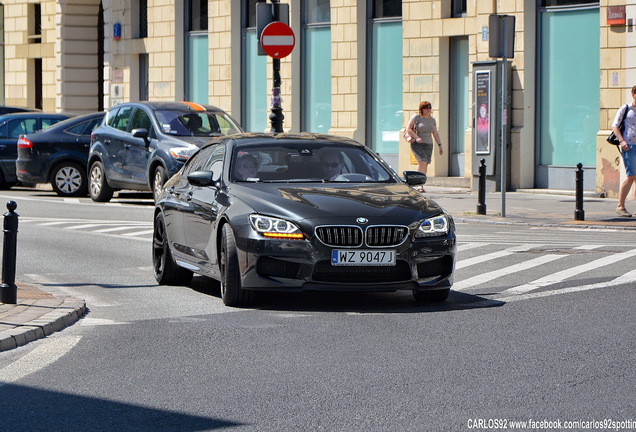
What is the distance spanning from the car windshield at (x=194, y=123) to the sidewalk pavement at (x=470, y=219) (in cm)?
379

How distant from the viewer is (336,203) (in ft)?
34.5

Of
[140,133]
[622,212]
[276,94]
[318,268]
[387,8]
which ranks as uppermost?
[387,8]

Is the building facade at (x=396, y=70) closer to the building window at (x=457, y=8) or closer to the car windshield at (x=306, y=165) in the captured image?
the building window at (x=457, y=8)

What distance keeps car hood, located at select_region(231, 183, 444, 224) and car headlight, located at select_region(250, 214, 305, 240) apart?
0.17 ft

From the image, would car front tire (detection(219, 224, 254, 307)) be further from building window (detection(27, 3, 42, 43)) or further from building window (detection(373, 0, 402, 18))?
building window (detection(27, 3, 42, 43))

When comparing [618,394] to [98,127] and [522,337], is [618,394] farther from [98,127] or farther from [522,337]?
[98,127]

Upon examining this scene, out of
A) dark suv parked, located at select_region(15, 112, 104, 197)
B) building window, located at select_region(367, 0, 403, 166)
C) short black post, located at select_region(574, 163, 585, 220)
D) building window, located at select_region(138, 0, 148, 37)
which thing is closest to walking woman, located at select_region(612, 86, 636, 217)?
short black post, located at select_region(574, 163, 585, 220)

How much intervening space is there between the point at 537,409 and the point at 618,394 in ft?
1.97

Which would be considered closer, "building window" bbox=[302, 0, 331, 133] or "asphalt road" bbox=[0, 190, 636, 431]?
"asphalt road" bbox=[0, 190, 636, 431]

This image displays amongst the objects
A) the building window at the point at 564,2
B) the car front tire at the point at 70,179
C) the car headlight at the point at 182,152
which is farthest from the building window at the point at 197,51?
the car headlight at the point at 182,152

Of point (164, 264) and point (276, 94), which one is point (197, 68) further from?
point (164, 264)

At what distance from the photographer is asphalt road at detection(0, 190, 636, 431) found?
6.68 meters

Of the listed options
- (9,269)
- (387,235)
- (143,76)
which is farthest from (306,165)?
(143,76)

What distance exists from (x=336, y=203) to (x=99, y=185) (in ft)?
45.3
